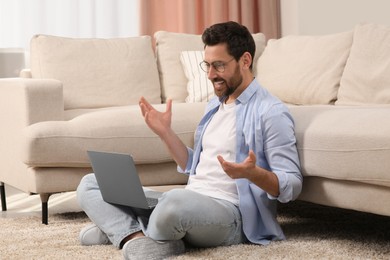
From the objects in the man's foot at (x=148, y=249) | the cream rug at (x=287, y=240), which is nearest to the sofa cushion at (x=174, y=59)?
the cream rug at (x=287, y=240)

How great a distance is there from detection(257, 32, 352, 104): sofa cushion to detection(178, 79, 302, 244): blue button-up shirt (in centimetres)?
118

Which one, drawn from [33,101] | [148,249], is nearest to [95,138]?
[33,101]

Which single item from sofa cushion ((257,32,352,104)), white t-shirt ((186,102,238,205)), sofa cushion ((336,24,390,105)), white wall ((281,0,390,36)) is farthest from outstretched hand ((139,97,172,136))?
white wall ((281,0,390,36))

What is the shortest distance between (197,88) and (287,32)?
158 cm

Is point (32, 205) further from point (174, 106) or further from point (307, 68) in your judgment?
point (307, 68)

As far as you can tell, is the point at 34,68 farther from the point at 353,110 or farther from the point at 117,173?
the point at 353,110

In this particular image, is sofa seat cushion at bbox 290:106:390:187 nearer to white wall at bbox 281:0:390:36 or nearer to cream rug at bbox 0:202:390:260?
cream rug at bbox 0:202:390:260

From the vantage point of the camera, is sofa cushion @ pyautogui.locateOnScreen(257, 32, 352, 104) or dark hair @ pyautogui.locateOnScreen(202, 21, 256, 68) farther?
sofa cushion @ pyautogui.locateOnScreen(257, 32, 352, 104)

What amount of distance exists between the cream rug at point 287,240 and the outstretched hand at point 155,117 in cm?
40

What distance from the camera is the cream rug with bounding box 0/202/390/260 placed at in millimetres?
2324

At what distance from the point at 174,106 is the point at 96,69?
74 centimetres

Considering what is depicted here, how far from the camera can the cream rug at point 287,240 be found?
232 cm

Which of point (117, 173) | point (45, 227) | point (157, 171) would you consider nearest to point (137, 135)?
point (157, 171)

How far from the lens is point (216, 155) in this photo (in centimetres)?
247
